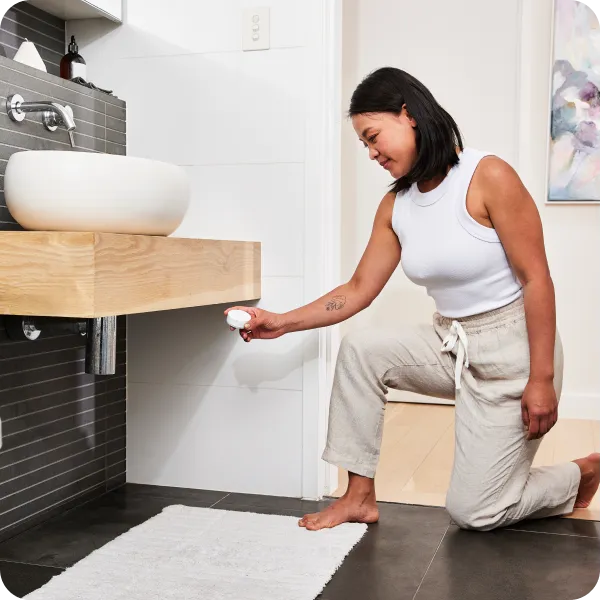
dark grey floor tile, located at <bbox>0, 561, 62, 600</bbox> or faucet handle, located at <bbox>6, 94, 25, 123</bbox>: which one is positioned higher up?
Result: faucet handle, located at <bbox>6, 94, 25, 123</bbox>

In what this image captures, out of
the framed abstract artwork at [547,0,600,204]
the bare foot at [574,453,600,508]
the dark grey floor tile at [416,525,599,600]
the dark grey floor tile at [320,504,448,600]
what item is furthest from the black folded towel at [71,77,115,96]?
the framed abstract artwork at [547,0,600,204]

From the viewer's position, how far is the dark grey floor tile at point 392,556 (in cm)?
155

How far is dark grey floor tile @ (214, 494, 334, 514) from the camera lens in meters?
2.12

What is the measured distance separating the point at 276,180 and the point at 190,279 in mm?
481

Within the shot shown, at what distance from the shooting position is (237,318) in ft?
6.29

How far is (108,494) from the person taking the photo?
7.36 ft

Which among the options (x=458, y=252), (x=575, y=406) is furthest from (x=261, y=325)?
(x=575, y=406)

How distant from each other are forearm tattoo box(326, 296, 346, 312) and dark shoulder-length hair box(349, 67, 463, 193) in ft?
1.19

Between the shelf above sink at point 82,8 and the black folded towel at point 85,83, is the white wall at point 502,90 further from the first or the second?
the black folded towel at point 85,83

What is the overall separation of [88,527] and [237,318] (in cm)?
61

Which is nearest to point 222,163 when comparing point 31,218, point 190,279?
point 190,279

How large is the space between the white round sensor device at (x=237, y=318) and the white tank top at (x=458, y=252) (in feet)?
1.30

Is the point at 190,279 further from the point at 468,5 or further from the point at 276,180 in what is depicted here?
the point at 468,5

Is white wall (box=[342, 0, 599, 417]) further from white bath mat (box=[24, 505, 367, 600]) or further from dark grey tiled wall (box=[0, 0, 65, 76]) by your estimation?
white bath mat (box=[24, 505, 367, 600])
